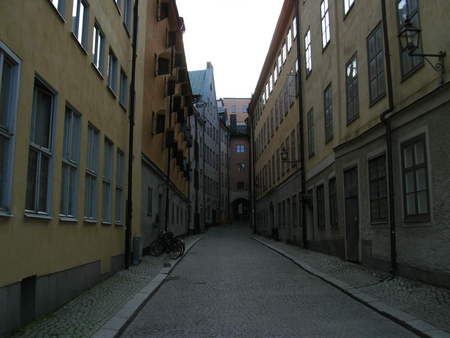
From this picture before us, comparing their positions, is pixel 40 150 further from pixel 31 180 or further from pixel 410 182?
pixel 410 182

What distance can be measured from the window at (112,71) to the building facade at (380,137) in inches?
280

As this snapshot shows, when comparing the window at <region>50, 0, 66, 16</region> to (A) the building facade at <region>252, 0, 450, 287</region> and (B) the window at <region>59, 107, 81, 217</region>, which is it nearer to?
(B) the window at <region>59, 107, 81, 217</region>

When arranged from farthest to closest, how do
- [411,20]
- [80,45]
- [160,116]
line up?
[160,116] < [411,20] < [80,45]

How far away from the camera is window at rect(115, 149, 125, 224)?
48.5ft

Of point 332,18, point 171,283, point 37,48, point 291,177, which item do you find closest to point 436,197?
point 171,283

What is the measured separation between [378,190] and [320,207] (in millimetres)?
7663

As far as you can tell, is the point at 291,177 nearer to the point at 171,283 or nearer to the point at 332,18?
the point at 332,18

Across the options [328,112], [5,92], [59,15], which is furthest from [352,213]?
[5,92]

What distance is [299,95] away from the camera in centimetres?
2522

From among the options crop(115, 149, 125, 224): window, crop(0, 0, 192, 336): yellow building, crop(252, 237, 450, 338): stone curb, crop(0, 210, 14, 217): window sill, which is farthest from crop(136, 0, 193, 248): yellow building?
crop(0, 210, 14, 217): window sill

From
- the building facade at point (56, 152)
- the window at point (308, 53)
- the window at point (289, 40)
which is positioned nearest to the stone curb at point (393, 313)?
the building facade at point (56, 152)

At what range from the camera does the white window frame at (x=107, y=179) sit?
1323 centimetres

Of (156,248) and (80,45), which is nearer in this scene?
(80,45)

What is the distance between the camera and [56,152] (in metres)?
8.80
